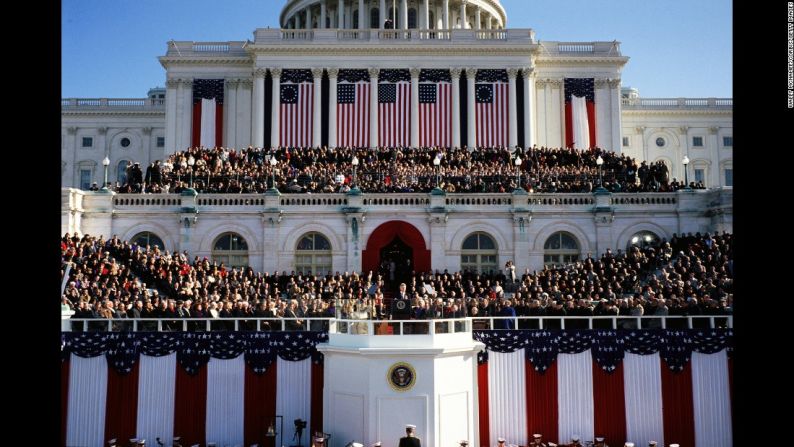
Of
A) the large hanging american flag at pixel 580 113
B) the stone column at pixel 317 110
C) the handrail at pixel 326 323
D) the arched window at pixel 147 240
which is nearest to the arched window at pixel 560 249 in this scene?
the handrail at pixel 326 323

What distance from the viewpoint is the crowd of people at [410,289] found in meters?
28.2

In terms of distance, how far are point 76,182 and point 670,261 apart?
7089 centimetres

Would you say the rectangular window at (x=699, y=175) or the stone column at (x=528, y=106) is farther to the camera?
the rectangular window at (x=699, y=175)

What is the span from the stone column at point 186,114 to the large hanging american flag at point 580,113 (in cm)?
3539

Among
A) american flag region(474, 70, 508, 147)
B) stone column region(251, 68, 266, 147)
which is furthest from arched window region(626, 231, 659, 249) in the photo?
stone column region(251, 68, 266, 147)

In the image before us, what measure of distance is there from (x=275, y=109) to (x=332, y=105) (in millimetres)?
5255

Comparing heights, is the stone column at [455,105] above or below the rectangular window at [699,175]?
above

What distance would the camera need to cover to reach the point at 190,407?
2795 centimetres

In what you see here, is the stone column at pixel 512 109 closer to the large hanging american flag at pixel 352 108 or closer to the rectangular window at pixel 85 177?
the large hanging american flag at pixel 352 108

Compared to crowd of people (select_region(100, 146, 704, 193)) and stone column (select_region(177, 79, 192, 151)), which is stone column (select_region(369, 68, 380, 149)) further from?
stone column (select_region(177, 79, 192, 151))

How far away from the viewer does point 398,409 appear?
24938 mm

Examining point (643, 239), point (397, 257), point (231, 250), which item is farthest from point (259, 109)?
point (643, 239)

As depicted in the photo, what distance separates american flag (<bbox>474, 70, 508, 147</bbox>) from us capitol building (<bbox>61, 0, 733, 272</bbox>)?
20cm

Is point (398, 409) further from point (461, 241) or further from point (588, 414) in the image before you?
point (461, 241)
